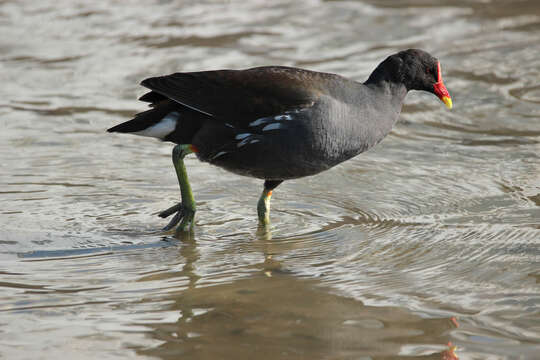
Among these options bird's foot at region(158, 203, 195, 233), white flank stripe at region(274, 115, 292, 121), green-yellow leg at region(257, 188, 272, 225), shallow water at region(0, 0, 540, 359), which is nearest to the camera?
shallow water at region(0, 0, 540, 359)

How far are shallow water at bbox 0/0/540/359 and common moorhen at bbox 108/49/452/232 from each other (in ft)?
1.47

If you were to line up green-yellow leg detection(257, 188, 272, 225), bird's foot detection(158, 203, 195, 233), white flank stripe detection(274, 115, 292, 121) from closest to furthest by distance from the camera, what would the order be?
white flank stripe detection(274, 115, 292, 121) → bird's foot detection(158, 203, 195, 233) → green-yellow leg detection(257, 188, 272, 225)

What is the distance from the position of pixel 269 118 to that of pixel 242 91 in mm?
250

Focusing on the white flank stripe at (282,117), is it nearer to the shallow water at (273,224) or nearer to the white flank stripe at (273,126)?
the white flank stripe at (273,126)

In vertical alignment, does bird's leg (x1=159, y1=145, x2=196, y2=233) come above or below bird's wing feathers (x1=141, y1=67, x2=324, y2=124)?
below

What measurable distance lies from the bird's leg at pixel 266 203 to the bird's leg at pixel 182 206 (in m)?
0.43

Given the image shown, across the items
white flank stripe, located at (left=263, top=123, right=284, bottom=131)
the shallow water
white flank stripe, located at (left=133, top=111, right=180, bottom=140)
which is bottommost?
the shallow water

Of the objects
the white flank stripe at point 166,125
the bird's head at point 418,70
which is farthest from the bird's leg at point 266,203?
the bird's head at point 418,70

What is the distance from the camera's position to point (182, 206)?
525cm

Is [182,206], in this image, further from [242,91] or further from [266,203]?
[242,91]

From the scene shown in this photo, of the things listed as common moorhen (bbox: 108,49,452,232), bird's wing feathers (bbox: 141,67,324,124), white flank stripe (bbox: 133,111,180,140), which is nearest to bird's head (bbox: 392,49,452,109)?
common moorhen (bbox: 108,49,452,232)

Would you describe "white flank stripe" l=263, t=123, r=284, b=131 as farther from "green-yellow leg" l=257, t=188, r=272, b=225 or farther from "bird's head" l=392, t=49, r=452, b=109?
"bird's head" l=392, t=49, r=452, b=109

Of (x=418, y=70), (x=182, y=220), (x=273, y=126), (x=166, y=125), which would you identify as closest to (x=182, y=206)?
(x=182, y=220)

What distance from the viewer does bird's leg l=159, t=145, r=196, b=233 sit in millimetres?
5219
